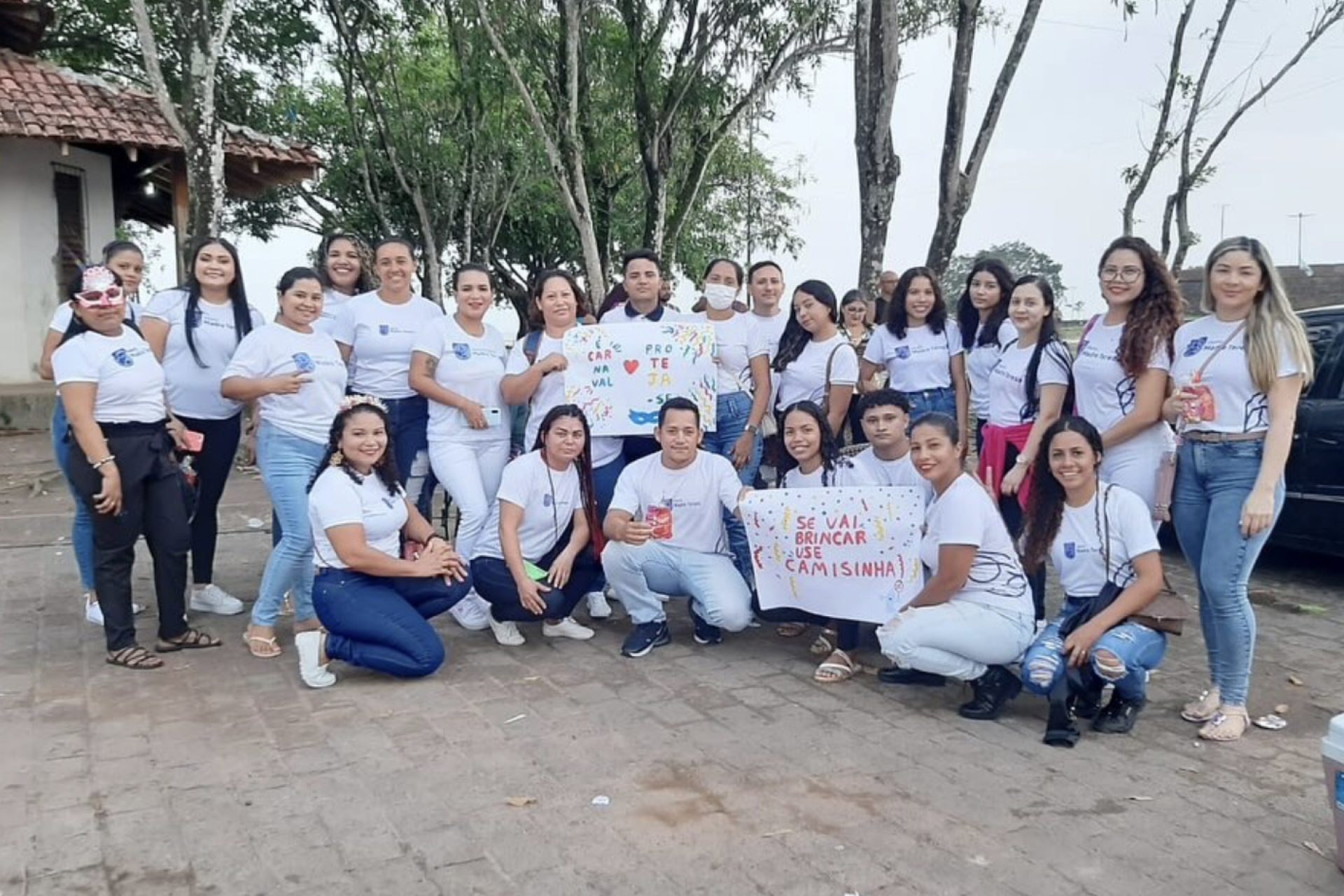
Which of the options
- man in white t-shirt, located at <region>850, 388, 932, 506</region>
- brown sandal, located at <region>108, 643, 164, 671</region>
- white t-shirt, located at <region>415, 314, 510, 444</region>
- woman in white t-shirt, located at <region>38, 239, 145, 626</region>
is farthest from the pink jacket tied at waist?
woman in white t-shirt, located at <region>38, 239, 145, 626</region>

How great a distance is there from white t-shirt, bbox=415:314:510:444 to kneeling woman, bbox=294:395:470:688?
76 centimetres

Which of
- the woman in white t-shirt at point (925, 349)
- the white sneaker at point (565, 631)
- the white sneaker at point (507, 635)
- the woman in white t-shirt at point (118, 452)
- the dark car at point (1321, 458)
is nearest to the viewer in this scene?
the woman in white t-shirt at point (118, 452)

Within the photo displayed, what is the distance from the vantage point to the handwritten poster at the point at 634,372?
5555 mm

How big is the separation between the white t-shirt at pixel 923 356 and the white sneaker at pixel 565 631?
208cm

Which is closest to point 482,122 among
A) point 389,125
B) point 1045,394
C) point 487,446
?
point 389,125

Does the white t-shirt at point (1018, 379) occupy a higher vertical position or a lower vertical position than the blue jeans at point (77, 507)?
higher

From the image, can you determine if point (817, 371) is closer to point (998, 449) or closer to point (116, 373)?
point (998, 449)

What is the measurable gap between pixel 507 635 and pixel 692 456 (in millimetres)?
1271

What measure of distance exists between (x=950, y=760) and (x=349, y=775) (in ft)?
6.84

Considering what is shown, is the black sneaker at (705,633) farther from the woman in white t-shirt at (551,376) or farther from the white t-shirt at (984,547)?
the white t-shirt at (984,547)

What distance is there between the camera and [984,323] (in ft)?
18.1

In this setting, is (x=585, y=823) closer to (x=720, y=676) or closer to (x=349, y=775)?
(x=349, y=775)

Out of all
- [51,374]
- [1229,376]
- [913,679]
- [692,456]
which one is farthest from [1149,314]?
[51,374]

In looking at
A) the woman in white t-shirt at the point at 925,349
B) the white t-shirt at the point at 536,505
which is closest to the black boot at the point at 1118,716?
the woman in white t-shirt at the point at 925,349
